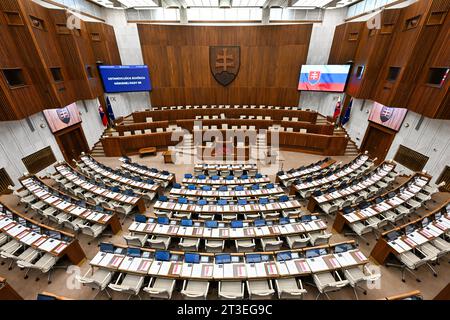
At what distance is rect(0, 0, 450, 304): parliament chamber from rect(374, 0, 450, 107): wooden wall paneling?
0.08 metres

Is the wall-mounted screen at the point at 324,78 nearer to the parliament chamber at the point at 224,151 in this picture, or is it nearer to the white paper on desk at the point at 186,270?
the parliament chamber at the point at 224,151

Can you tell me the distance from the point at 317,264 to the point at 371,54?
13967mm

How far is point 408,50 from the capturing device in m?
10.7

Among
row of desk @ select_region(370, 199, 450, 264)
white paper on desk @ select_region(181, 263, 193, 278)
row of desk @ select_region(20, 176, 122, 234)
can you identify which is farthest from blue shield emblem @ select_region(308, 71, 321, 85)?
row of desk @ select_region(20, 176, 122, 234)

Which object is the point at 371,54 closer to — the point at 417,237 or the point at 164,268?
the point at 417,237

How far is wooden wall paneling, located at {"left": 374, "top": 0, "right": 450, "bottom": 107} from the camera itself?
32.4ft

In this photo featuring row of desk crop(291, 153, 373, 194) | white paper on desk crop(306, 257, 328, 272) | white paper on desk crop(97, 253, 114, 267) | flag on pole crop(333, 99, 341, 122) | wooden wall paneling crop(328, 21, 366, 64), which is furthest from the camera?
flag on pole crop(333, 99, 341, 122)

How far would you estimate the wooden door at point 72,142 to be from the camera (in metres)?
13.4

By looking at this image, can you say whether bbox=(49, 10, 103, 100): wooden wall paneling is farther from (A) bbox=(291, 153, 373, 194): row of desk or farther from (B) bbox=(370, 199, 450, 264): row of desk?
(B) bbox=(370, 199, 450, 264): row of desk

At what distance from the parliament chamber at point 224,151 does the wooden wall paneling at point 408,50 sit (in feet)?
0.27

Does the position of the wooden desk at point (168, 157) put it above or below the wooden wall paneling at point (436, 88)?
below

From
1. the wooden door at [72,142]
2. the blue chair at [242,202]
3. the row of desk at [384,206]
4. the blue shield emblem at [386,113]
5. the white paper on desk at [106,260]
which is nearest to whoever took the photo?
the white paper on desk at [106,260]

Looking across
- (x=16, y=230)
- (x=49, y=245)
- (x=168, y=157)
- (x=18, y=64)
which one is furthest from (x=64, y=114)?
(x=49, y=245)

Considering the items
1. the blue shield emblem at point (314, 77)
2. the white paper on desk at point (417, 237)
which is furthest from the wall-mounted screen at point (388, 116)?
the white paper on desk at point (417, 237)
